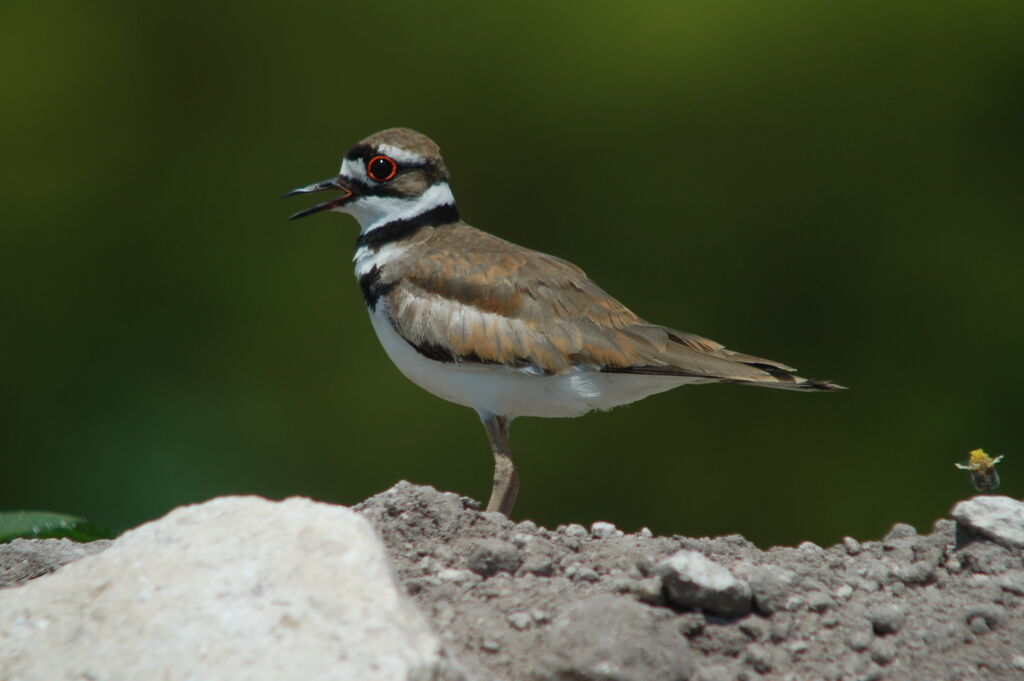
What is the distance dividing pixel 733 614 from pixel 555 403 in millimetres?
1737

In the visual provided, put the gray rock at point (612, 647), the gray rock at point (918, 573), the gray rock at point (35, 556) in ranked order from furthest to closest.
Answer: the gray rock at point (35, 556), the gray rock at point (918, 573), the gray rock at point (612, 647)

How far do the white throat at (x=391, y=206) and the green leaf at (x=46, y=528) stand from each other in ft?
5.18

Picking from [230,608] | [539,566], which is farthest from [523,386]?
[230,608]

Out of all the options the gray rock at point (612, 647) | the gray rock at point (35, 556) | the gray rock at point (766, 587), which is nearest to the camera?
the gray rock at point (612, 647)

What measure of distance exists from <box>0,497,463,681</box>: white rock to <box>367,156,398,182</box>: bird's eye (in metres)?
2.38

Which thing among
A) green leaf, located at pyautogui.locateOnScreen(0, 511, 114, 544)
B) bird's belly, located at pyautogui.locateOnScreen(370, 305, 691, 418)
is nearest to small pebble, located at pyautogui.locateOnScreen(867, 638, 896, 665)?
bird's belly, located at pyautogui.locateOnScreen(370, 305, 691, 418)

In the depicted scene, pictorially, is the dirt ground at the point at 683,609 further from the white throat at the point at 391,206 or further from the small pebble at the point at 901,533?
the white throat at the point at 391,206

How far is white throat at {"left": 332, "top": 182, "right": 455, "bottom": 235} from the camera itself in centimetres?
453

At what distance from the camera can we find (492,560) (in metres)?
2.64

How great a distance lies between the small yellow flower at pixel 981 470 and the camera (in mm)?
2973

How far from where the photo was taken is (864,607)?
254cm

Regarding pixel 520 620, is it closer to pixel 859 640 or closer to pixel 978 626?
pixel 859 640

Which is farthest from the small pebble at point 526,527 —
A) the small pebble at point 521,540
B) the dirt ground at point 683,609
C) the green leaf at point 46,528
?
the green leaf at point 46,528

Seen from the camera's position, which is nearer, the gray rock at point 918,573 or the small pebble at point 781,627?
the small pebble at point 781,627
